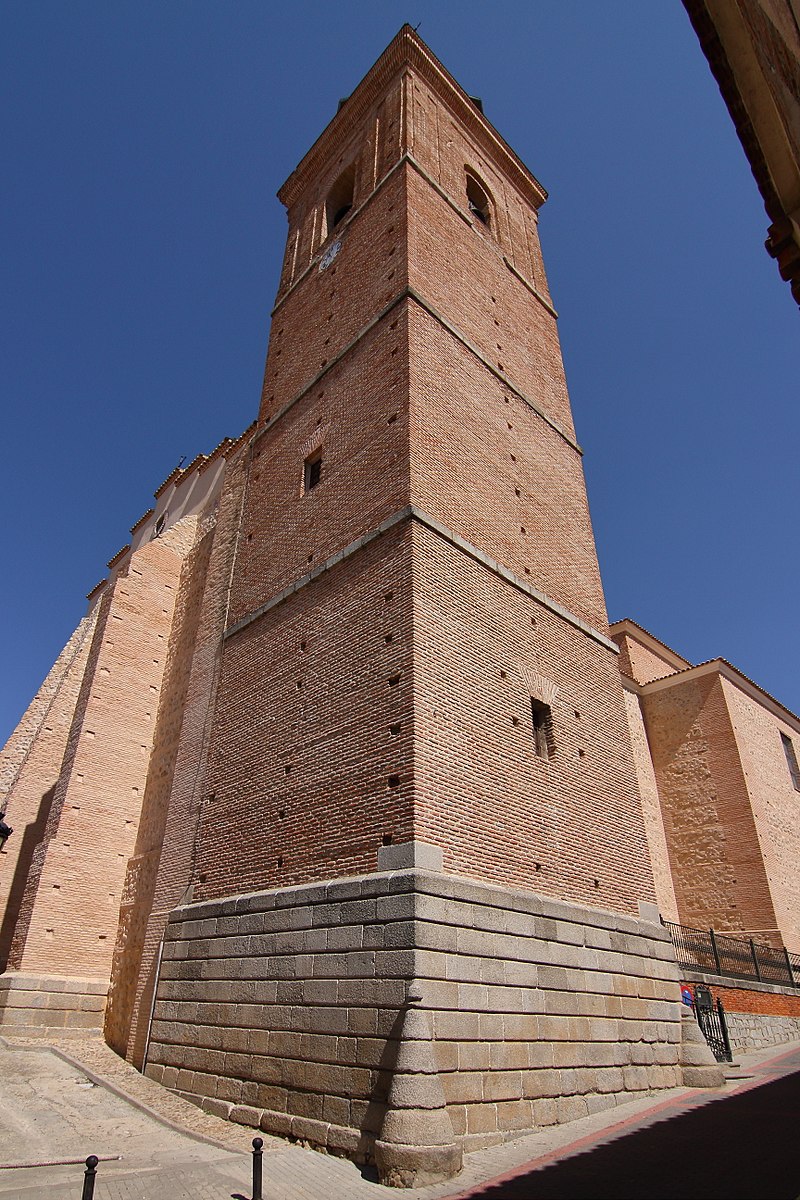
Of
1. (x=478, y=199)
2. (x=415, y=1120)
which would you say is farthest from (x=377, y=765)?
(x=478, y=199)

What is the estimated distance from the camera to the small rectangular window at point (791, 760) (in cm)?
2119

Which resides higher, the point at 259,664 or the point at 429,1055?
the point at 259,664

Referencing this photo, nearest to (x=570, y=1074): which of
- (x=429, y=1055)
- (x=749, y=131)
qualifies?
(x=429, y=1055)

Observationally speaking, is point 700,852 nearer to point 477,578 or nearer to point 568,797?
point 568,797

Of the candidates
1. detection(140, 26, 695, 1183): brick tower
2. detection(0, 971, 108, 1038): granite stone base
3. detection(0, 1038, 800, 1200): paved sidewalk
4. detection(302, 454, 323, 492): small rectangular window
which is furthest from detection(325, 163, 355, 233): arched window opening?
detection(0, 1038, 800, 1200): paved sidewalk

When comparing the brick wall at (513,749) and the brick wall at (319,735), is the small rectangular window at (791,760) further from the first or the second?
the brick wall at (319,735)

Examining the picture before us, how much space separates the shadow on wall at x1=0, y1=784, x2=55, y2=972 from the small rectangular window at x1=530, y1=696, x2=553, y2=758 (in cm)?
845

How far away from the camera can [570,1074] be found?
704 centimetres

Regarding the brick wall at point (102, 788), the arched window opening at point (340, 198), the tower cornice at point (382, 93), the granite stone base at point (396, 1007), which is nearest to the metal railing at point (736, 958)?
the granite stone base at point (396, 1007)

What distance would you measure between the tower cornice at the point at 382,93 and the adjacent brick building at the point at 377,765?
1835 millimetres

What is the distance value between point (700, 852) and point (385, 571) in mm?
13810

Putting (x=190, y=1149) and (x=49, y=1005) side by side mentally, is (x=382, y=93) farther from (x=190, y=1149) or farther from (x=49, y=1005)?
(x=190, y=1149)

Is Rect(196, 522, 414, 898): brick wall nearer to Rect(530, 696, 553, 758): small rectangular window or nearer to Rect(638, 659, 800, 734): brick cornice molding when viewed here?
Rect(530, 696, 553, 758): small rectangular window

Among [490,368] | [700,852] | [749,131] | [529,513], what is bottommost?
[700,852]
